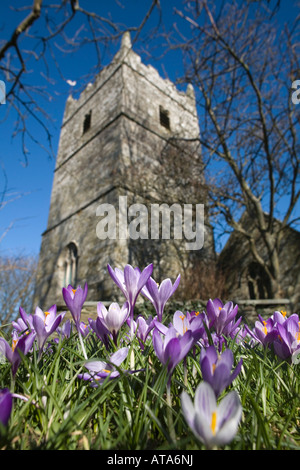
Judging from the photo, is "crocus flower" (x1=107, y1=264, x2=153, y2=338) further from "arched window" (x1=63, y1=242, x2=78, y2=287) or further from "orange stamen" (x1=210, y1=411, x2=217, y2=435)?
"arched window" (x1=63, y1=242, x2=78, y2=287)

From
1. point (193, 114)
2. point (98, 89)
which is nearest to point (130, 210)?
point (98, 89)

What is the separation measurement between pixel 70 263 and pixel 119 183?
3.44 meters

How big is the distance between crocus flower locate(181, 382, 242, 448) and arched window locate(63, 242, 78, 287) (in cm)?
918

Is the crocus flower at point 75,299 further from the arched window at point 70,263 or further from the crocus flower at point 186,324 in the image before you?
the arched window at point 70,263

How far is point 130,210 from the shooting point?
27.3ft

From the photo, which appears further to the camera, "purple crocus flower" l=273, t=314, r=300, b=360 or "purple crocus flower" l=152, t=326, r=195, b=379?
"purple crocus flower" l=273, t=314, r=300, b=360

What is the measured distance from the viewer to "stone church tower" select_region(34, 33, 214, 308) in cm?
820

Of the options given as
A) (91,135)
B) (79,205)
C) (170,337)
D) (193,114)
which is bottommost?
(170,337)

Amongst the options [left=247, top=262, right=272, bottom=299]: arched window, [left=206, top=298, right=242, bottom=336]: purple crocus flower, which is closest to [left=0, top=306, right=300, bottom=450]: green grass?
[left=206, top=298, right=242, bottom=336]: purple crocus flower

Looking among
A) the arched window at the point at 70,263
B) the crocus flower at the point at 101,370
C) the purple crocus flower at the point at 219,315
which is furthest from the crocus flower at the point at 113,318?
the arched window at the point at 70,263
